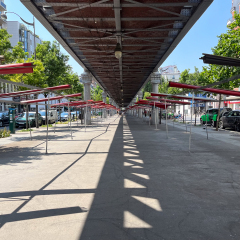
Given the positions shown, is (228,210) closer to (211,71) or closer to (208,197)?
(208,197)

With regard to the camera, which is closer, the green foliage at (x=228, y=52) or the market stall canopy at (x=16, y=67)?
the market stall canopy at (x=16, y=67)

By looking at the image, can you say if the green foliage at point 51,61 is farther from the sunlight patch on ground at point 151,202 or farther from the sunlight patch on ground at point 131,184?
the sunlight patch on ground at point 151,202

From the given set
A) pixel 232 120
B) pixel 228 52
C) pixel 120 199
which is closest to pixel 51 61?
pixel 228 52

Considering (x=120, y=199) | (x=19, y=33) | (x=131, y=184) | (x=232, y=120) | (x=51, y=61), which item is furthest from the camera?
(x=19, y=33)

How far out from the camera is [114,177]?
6477 mm

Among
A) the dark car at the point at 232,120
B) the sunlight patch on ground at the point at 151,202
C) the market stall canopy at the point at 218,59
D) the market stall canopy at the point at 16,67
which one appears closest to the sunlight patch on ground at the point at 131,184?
the sunlight patch on ground at the point at 151,202

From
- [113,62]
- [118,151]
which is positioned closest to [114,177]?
[118,151]

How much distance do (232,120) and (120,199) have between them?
1946 cm

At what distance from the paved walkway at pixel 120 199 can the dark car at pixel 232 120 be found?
13.8 m

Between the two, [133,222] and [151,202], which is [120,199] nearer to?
[151,202]

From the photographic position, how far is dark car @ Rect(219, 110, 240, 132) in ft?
69.4

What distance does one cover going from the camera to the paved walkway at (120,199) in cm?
362

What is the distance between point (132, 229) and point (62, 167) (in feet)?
14.5

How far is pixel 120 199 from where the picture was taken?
4879 millimetres
